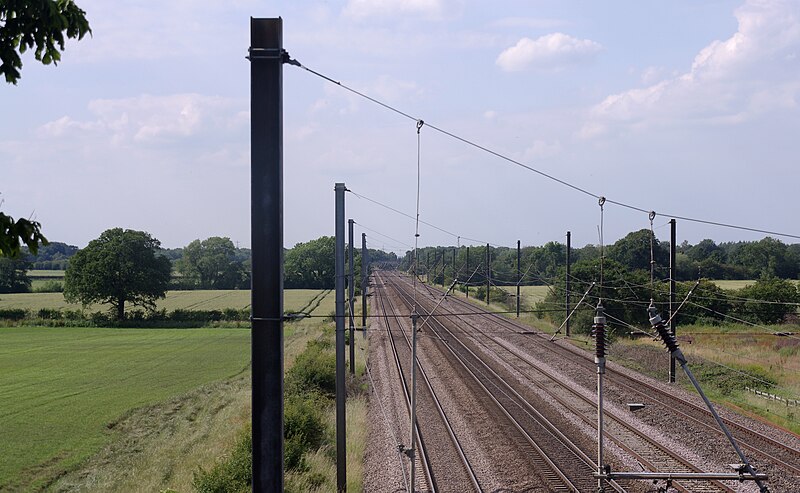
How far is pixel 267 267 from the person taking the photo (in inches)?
276

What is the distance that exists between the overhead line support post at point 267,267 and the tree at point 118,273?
6177 cm

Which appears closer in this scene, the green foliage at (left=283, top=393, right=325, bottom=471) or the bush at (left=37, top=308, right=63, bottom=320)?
the green foliage at (left=283, top=393, right=325, bottom=471)

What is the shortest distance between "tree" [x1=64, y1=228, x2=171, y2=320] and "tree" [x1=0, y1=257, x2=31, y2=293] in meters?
15.4

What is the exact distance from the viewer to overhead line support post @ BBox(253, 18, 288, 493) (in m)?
6.95

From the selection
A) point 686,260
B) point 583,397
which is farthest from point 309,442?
point 686,260

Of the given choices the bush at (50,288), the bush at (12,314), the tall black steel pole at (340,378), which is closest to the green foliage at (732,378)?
the tall black steel pole at (340,378)

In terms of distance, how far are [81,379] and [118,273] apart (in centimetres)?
2924

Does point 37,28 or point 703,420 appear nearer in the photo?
point 37,28

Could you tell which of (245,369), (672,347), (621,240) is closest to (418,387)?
(245,369)

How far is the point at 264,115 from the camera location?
278 inches

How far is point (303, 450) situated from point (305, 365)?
9.62 meters

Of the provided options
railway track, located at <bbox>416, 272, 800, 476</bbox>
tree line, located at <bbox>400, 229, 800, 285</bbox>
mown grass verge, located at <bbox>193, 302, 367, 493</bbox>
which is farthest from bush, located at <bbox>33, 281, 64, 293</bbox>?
railway track, located at <bbox>416, 272, 800, 476</bbox>

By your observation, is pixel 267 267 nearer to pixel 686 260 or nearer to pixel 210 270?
pixel 686 260

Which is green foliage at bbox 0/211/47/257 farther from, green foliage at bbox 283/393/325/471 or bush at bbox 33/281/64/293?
bush at bbox 33/281/64/293
